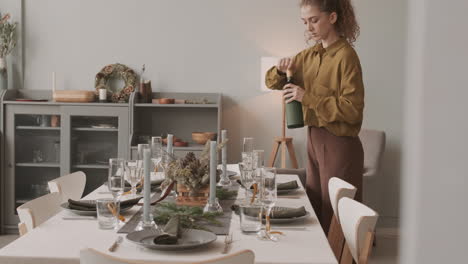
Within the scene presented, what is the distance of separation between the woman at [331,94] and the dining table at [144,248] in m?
0.97

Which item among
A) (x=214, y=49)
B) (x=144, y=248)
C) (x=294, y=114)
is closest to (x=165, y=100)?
(x=214, y=49)

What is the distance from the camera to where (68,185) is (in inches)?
119

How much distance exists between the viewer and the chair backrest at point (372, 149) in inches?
197

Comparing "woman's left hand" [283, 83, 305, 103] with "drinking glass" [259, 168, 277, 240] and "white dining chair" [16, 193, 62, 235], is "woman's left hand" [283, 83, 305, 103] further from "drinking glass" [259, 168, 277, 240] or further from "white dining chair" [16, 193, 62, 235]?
"white dining chair" [16, 193, 62, 235]

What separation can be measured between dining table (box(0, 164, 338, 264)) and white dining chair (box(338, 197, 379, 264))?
131 millimetres

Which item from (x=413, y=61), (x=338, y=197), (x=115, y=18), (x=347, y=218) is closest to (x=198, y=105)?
(x=115, y=18)

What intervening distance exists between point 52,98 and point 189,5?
1497mm

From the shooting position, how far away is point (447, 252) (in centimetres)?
15

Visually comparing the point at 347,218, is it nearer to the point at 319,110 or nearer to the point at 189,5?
the point at 319,110

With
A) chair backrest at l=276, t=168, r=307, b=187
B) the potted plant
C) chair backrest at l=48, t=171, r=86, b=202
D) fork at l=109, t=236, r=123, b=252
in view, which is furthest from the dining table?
the potted plant

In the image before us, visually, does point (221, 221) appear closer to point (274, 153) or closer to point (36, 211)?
point (36, 211)

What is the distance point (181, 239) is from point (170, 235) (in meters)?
0.04

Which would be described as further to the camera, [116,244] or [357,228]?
[357,228]

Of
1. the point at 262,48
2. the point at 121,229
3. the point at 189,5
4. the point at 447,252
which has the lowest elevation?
the point at 121,229
